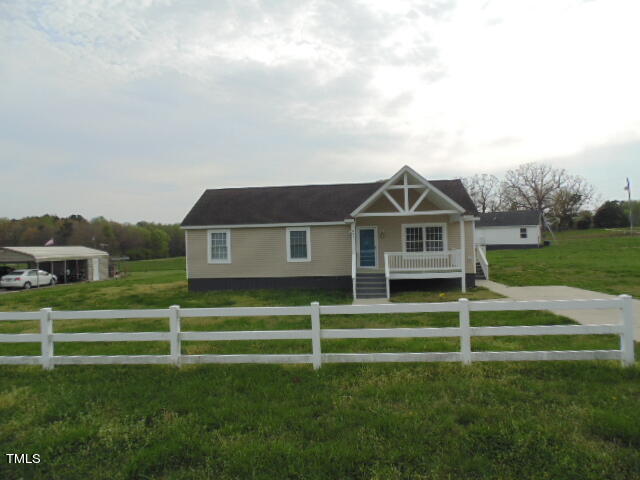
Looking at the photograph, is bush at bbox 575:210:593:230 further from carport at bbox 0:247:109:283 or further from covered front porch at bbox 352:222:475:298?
carport at bbox 0:247:109:283

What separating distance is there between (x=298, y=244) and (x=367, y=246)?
128 inches

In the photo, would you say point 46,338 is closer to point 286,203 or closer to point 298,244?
point 298,244

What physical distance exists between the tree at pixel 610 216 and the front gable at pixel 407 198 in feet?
208

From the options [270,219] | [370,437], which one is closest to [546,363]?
[370,437]

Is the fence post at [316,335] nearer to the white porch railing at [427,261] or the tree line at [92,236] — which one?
the white porch railing at [427,261]

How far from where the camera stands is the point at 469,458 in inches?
136

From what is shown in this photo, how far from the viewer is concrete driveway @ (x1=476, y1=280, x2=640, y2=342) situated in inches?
359

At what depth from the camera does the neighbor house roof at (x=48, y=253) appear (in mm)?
28641

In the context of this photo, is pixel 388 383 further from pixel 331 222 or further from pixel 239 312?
pixel 331 222

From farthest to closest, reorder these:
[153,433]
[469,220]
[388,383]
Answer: [469,220], [388,383], [153,433]

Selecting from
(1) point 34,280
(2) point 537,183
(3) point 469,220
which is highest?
(2) point 537,183

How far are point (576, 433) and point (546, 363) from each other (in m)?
2.08

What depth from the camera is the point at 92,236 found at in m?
71.5

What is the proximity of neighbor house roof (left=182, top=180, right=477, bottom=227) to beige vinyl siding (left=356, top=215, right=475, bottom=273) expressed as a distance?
975mm
